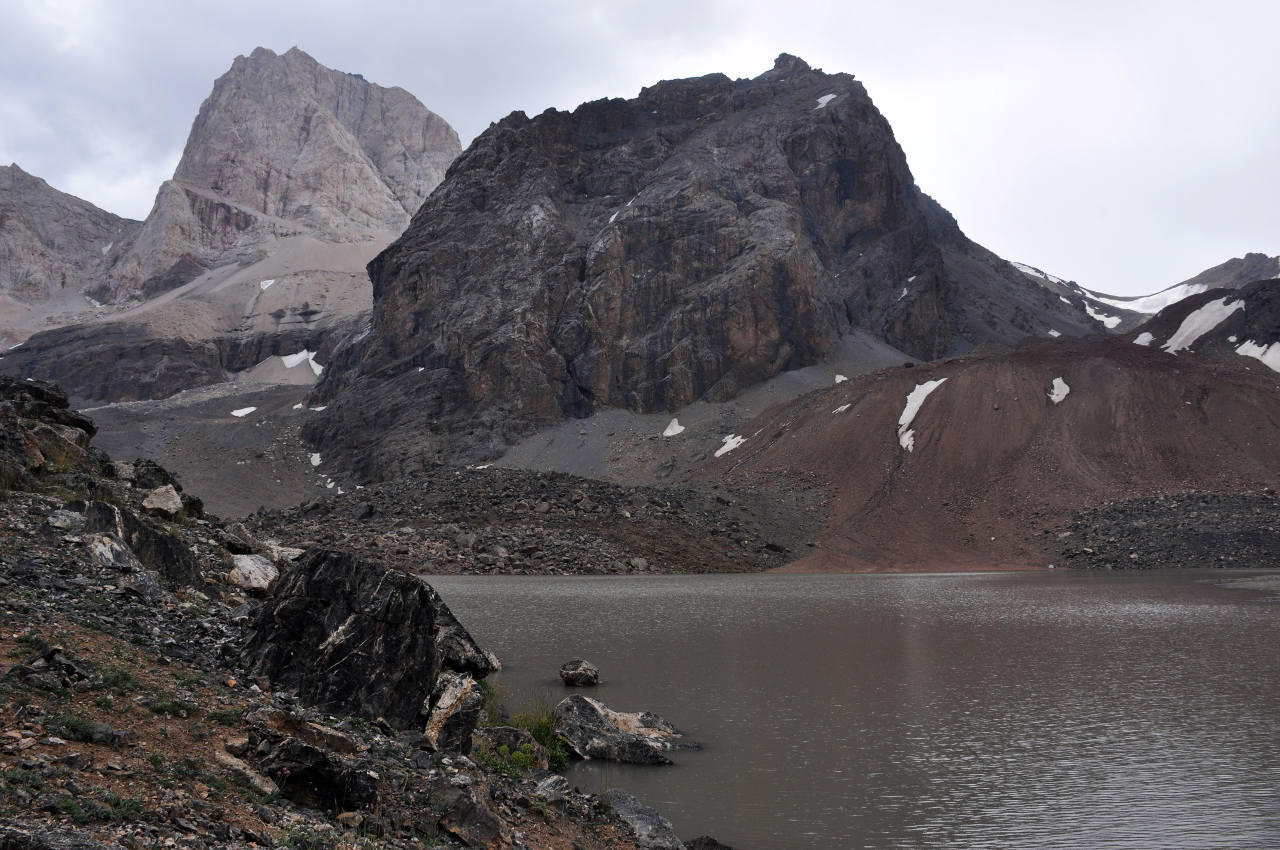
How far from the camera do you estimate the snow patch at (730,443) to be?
10043 cm

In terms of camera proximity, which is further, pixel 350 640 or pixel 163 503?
pixel 163 503

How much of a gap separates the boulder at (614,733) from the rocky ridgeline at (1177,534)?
57.9m

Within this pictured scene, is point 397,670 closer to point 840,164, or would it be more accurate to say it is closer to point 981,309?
point 840,164

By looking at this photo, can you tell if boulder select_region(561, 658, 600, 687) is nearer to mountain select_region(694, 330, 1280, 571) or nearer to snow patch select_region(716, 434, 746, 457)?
mountain select_region(694, 330, 1280, 571)

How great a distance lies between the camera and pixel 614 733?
1783 cm

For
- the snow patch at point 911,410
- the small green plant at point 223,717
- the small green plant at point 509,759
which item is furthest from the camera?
the snow patch at point 911,410

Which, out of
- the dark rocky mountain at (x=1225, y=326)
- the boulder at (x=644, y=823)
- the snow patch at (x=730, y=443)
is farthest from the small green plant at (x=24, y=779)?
the dark rocky mountain at (x=1225, y=326)

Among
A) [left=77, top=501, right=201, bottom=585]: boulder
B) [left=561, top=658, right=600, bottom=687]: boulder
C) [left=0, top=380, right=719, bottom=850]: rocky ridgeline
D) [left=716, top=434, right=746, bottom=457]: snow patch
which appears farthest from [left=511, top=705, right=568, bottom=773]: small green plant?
[left=716, top=434, right=746, bottom=457]: snow patch

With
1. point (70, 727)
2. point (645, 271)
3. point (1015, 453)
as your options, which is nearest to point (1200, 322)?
point (1015, 453)

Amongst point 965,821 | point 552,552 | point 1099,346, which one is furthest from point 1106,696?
point 1099,346

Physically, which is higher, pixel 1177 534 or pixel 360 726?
pixel 1177 534

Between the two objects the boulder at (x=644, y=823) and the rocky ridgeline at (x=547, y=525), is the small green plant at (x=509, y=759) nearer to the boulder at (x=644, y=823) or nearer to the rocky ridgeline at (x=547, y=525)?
the boulder at (x=644, y=823)

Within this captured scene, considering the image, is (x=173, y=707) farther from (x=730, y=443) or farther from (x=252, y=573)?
(x=730, y=443)

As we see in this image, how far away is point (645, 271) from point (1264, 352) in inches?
3024
